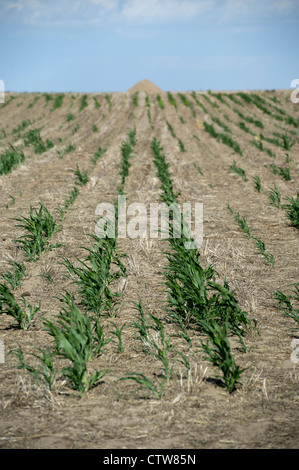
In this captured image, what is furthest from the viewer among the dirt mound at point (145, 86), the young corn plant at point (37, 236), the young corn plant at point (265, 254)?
the dirt mound at point (145, 86)

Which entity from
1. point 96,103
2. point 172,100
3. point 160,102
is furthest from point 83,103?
point 172,100

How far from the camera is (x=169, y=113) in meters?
28.5

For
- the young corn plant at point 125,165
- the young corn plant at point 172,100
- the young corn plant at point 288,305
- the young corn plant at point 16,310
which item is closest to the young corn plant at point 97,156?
the young corn plant at point 125,165

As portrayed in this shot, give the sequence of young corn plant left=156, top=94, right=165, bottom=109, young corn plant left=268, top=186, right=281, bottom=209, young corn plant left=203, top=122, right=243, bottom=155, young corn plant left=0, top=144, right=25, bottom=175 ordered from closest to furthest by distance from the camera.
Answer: young corn plant left=268, top=186, right=281, bottom=209, young corn plant left=0, top=144, right=25, bottom=175, young corn plant left=203, top=122, right=243, bottom=155, young corn plant left=156, top=94, right=165, bottom=109

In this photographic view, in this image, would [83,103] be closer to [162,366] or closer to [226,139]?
[226,139]

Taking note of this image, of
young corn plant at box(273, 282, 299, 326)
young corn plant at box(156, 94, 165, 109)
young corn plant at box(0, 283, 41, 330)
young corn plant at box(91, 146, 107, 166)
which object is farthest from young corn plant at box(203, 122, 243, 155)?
young corn plant at box(0, 283, 41, 330)

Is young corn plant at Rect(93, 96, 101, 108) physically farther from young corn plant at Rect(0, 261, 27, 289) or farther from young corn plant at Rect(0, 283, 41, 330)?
young corn plant at Rect(0, 283, 41, 330)

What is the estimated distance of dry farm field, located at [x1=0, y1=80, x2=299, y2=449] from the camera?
2.95m

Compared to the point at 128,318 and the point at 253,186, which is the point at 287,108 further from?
the point at 128,318

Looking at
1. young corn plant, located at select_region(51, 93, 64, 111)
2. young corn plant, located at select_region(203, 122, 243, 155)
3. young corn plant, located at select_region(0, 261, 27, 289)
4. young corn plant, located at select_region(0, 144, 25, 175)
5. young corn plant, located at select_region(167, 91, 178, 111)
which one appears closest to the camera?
young corn plant, located at select_region(0, 261, 27, 289)

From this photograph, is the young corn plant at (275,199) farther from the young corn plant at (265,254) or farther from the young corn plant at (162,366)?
the young corn plant at (162,366)

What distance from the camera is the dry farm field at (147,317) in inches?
116
